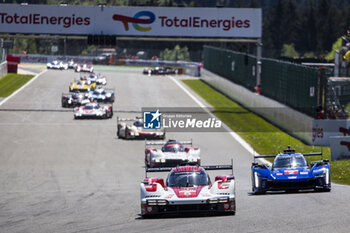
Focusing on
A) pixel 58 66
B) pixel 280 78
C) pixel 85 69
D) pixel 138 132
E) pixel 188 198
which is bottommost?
pixel 138 132

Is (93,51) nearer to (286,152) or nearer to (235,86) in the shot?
(235,86)

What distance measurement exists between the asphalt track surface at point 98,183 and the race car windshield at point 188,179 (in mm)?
1296

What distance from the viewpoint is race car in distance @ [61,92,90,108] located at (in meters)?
58.8

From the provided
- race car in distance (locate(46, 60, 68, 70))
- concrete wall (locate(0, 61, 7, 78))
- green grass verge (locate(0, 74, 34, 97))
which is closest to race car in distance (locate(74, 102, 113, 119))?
green grass verge (locate(0, 74, 34, 97))

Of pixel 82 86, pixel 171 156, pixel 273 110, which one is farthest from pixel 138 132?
pixel 82 86


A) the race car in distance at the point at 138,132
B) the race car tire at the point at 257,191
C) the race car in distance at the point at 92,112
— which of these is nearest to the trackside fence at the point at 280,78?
the race car in distance at the point at 138,132

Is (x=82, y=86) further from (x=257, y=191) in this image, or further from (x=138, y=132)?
(x=257, y=191)

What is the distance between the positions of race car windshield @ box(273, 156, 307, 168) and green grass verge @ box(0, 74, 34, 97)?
1848 inches

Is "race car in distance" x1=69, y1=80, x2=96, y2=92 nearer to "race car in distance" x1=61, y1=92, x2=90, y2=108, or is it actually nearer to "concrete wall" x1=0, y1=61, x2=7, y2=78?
"race car in distance" x1=61, y1=92, x2=90, y2=108

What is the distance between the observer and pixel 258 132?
46.2m

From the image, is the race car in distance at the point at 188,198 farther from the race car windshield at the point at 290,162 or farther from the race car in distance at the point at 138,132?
the race car in distance at the point at 138,132

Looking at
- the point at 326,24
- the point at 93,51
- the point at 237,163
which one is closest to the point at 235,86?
the point at 237,163

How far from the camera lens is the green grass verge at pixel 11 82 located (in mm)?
68637

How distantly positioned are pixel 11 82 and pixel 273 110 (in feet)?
116
